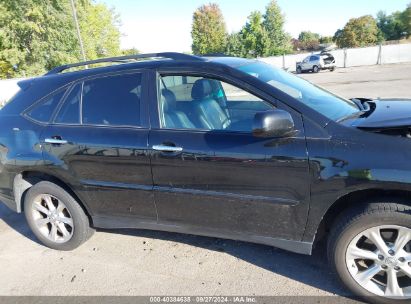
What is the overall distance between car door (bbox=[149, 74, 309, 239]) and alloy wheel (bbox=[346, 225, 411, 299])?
0.42 meters

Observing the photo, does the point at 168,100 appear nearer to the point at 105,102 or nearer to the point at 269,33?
the point at 105,102

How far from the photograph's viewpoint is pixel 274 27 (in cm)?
5103

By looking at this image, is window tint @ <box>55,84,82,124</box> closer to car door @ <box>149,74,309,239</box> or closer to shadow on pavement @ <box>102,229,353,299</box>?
car door @ <box>149,74,309,239</box>

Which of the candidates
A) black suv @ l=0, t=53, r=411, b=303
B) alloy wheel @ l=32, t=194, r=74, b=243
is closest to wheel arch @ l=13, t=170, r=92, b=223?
black suv @ l=0, t=53, r=411, b=303

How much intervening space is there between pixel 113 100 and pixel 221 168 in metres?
1.24

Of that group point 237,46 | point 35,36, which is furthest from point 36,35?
point 237,46

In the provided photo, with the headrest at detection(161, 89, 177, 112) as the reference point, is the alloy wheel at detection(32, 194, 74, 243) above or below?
below

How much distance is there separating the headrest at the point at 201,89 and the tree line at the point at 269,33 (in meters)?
33.5

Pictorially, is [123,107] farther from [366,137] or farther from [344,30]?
[344,30]

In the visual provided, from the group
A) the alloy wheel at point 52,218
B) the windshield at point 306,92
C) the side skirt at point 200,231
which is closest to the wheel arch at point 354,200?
the side skirt at point 200,231

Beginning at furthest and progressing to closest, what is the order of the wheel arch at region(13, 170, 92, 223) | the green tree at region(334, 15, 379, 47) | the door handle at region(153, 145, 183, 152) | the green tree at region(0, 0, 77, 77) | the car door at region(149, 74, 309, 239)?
1. the green tree at region(334, 15, 379, 47)
2. the green tree at region(0, 0, 77, 77)
3. the wheel arch at region(13, 170, 92, 223)
4. the door handle at region(153, 145, 183, 152)
5. the car door at region(149, 74, 309, 239)

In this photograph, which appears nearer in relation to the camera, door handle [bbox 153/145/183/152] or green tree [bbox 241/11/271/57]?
door handle [bbox 153/145/183/152]

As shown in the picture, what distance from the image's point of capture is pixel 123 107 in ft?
10.3

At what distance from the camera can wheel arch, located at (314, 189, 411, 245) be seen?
235 centimetres
